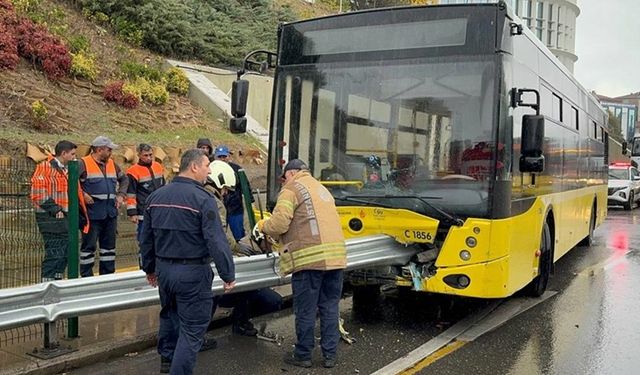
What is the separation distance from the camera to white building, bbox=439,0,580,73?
6817cm

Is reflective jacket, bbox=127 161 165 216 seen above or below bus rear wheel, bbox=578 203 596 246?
above

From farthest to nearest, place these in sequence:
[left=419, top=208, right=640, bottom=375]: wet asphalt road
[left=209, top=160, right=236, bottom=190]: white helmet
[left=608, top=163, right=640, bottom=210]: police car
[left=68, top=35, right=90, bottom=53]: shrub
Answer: [left=608, top=163, right=640, bottom=210]: police car → [left=68, top=35, right=90, bottom=53]: shrub → [left=209, top=160, right=236, bottom=190]: white helmet → [left=419, top=208, right=640, bottom=375]: wet asphalt road

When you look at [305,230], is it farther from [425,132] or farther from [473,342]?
[473,342]

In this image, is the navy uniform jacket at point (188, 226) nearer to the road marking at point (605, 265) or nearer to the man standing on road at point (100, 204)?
the man standing on road at point (100, 204)

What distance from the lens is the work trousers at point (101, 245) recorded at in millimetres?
7184

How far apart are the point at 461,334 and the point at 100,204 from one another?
13.9 feet

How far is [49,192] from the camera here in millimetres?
6520

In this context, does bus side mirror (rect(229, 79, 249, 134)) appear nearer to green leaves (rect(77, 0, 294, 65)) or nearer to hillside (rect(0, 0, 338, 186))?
hillside (rect(0, 0, 338, 186))

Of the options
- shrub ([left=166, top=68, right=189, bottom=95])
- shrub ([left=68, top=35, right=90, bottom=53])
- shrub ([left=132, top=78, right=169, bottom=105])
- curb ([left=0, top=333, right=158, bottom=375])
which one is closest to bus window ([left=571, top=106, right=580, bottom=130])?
curb ([left=0, top=333, right=158, bottom=375])

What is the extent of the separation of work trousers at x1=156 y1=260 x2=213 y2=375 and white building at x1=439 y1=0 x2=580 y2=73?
2674 inches

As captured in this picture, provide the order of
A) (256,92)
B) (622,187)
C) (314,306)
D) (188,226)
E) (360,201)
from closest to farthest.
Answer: (188,226) → (314,306) → (360,201) → (256,92) → (622,187)

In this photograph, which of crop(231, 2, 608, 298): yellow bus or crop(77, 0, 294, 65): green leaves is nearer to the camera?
crop(231, 2, 608, 298): yellow bus

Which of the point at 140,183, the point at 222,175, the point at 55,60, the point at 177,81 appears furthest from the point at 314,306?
the point at 177,81

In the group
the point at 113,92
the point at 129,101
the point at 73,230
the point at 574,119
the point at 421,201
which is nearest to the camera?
the point at 73,230
